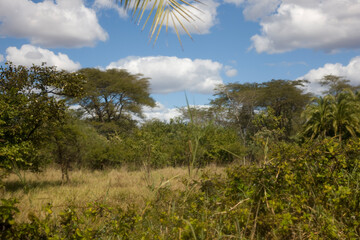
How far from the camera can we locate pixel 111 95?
30.3 meters

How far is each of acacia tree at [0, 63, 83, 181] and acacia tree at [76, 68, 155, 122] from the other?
60.8ft

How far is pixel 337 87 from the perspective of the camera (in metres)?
36.1

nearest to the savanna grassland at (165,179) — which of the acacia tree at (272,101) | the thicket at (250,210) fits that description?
the thicket at (250,210)

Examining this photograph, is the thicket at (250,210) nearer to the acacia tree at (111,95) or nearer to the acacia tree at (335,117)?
the acacia tree at (335,117)

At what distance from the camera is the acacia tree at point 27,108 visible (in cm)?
859

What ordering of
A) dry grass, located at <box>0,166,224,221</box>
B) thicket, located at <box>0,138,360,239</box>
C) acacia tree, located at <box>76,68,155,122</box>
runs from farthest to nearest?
acacia tree, located at <box>76,68,155,122</box> → dry grass, located at <box>0,166,224,221</box> → thicket, located at <box>0,138,360,239</box>

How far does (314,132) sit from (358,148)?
17851mm

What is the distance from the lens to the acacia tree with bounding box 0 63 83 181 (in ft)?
28.2

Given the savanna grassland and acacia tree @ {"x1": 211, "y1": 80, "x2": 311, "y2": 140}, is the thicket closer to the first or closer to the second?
the savanna grassland

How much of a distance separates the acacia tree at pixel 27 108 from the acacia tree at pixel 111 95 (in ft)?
60.8

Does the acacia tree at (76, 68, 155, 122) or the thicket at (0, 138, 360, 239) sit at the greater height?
→ the acacia tree at (76, 68, 155, 122)

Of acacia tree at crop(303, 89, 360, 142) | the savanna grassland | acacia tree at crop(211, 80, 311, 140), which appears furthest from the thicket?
acacia tree at crop(211, 80, 311, 140)

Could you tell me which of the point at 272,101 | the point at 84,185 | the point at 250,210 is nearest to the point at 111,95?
the point at 272,101

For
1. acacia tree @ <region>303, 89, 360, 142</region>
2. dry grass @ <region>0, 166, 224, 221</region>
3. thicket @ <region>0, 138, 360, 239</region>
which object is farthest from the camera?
acacia tree @ <region>303, 89, 360, 142</region>
